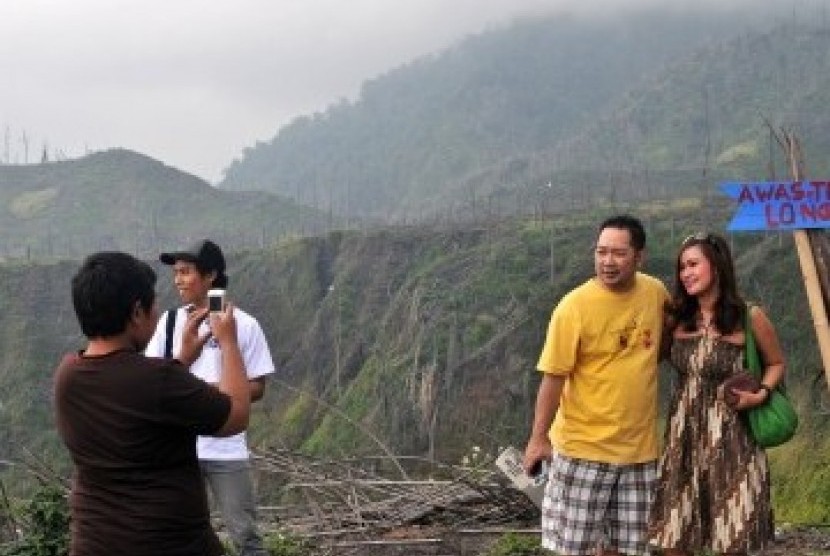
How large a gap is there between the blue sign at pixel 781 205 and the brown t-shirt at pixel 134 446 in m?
2.47

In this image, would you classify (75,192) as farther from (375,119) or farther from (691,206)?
(375,119)

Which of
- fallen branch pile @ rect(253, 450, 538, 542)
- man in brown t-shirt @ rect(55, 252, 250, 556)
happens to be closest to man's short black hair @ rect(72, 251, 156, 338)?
man in brown t-shirt @ rect(55, 252, 250, 556)

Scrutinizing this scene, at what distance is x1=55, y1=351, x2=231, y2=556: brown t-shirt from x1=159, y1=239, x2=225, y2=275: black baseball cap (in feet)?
4.02

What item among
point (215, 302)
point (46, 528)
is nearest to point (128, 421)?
point (215, 302)

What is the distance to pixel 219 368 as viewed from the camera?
346cm

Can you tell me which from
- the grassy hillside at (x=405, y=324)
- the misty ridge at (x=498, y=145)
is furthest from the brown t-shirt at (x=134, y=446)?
the misty ridge at (x=498, y=145)

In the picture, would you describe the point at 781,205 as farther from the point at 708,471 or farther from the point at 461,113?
the point at 461,113

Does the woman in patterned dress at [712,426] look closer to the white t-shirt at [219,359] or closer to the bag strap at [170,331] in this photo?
the white t-shirt at [219,359]

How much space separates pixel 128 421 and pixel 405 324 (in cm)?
3788

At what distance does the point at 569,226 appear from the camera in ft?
135

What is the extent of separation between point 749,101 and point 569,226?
62.2m

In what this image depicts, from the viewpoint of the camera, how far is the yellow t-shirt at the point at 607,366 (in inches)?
123

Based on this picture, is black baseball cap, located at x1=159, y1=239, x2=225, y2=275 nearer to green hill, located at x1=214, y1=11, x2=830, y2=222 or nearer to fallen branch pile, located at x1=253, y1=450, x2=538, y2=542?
fallen branch pile, located at x1=253, y1=450, x2=538, y2=542

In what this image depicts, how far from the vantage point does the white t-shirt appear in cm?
343
